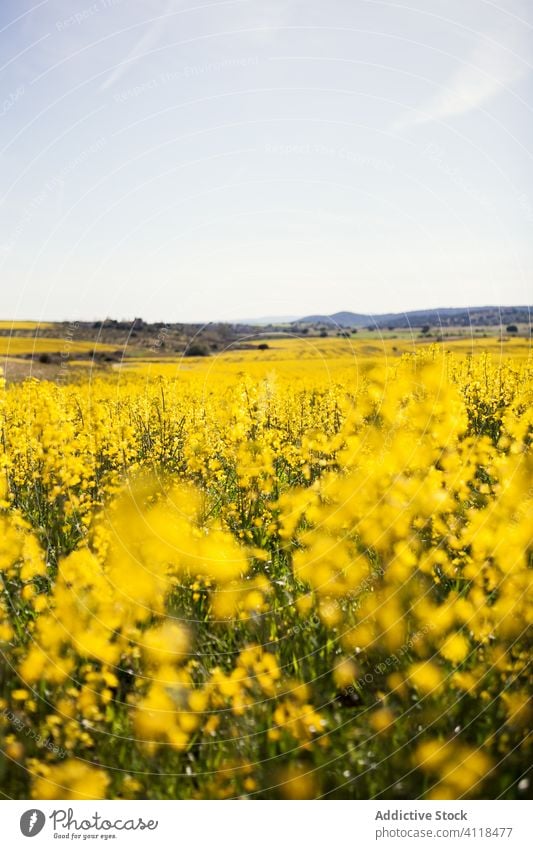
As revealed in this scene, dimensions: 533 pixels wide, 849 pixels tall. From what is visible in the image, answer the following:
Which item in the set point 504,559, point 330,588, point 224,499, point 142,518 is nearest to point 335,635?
point 330,588

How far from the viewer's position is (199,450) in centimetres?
634

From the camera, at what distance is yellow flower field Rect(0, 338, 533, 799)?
3311 mm

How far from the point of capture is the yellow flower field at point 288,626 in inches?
130

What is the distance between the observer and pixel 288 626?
4.01 m

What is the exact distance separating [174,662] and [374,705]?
1.31m

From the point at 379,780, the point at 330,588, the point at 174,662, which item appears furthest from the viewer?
the point at 330,588

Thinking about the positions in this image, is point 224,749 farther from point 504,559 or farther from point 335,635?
point 504,559
